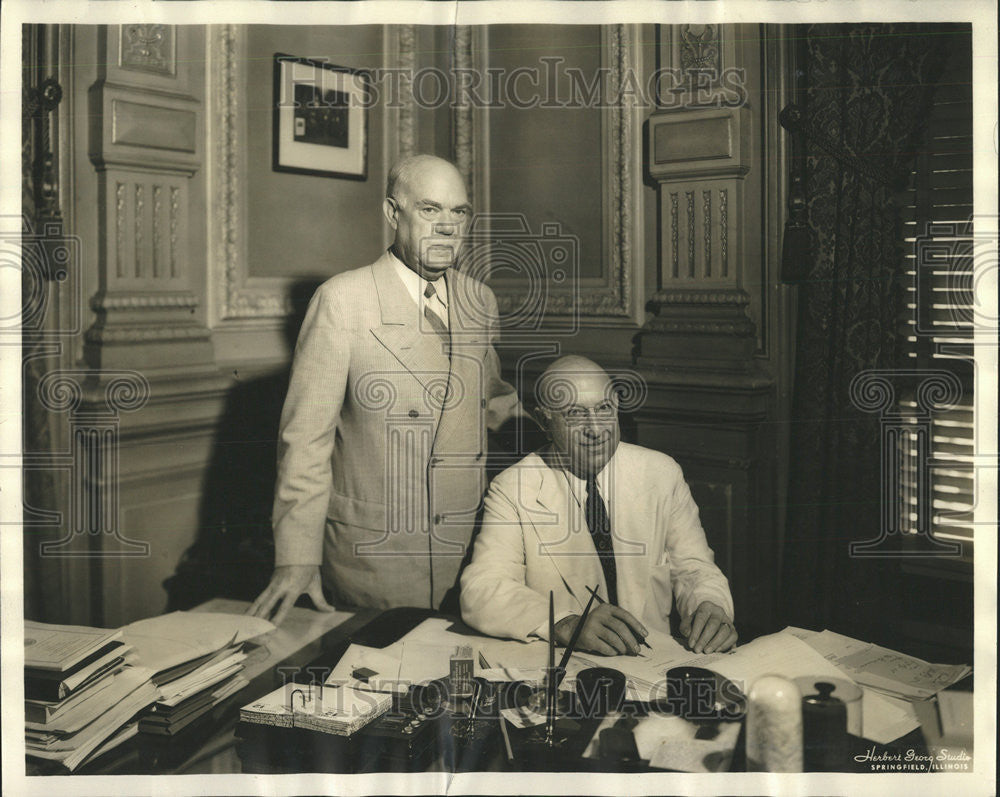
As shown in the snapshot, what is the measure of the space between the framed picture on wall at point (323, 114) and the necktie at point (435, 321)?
Result: 27 cm

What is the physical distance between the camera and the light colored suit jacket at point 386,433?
1.85 metres

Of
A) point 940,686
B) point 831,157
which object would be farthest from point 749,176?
point 940,686

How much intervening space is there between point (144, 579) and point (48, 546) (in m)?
0.21

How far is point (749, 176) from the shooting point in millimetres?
1820

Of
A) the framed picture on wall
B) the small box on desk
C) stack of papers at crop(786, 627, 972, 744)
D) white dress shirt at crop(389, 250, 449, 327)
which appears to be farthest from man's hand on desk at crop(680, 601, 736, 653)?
the framed picture on wall

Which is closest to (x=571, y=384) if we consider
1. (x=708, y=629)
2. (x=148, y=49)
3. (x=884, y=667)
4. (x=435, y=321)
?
(x=435, y=321)

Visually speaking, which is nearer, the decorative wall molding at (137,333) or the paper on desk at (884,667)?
the paper on desk at (884,667)

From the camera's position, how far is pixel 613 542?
1.84m

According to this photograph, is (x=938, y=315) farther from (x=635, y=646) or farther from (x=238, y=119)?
(x=238, y=119)

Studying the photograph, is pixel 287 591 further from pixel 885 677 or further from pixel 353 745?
pixel 885 677

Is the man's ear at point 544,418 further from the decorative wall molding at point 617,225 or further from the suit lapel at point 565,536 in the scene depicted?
the decorative wall molding at point 617,225

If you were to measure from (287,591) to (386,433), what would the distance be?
383 mm

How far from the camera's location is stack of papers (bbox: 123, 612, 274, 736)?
1688 mm

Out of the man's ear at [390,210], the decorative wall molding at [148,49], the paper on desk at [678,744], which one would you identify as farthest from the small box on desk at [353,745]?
the decorative wall molding at [148,49]
